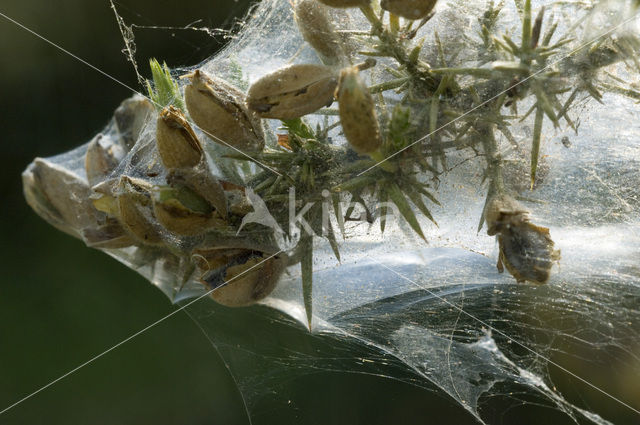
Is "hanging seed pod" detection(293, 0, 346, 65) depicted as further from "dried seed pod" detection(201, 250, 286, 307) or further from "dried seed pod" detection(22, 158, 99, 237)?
"dried seed pod" detection(22, 158, 99, 237)

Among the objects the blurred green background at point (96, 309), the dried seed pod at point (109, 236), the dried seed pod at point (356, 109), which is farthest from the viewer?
the blurred green background at point (96, 309)

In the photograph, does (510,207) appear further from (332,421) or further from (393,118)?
(332,421)

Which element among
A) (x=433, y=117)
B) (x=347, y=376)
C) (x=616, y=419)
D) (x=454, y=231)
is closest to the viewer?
(x=433, y=117)

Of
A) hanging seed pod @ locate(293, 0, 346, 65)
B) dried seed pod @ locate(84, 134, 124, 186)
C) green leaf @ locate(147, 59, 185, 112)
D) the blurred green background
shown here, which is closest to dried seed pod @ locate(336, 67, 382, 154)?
hanging seed pod @ locate(293, 0, 346, 65)

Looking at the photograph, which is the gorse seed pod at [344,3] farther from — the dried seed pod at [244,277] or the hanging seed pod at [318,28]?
the dried seed pod at [244,277]

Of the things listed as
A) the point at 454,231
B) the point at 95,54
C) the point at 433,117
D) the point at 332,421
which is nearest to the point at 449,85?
the point at 433,117

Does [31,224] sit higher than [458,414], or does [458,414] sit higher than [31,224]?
[31,224]

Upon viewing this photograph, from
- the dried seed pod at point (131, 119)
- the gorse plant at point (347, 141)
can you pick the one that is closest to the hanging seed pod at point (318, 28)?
the gorse plant at point (347, 141)
